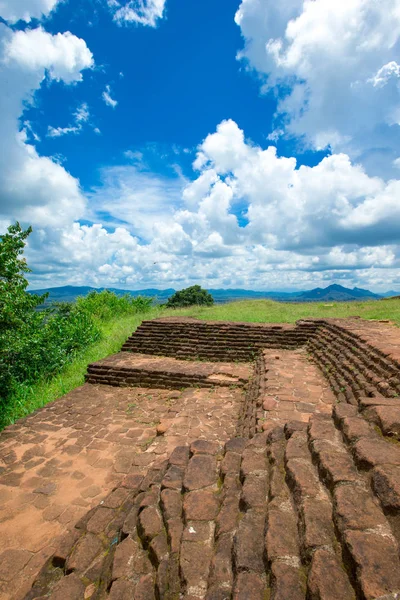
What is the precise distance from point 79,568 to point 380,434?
2.80 meters

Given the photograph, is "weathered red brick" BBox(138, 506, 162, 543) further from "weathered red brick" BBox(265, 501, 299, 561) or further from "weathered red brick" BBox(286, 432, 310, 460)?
"weathered red brick" BBox(286, 432, 310, 460)

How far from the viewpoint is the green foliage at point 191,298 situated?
115 feet

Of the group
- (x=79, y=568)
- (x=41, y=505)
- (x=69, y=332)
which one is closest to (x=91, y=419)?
(x=41, y=505)

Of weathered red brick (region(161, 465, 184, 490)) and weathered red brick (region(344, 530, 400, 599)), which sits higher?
weathered red brick (region(344, 530, 400, 599))

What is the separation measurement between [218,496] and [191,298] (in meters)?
32.8

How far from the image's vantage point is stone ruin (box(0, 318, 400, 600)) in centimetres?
162

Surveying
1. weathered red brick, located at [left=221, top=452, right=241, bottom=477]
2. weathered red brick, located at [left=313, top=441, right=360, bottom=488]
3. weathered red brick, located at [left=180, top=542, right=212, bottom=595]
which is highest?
weathered red brick, located at [left=313, top=441, right=360, bottom=488]

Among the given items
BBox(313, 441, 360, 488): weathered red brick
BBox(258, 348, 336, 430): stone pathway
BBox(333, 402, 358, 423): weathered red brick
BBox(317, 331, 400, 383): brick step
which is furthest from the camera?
BBox(317, 331, 400, 383): brick step

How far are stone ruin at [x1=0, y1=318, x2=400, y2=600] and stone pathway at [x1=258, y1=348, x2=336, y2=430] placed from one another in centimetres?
4

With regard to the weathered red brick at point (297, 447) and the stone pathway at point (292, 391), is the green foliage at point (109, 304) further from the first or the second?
the weathered red brick at point (297, 447)

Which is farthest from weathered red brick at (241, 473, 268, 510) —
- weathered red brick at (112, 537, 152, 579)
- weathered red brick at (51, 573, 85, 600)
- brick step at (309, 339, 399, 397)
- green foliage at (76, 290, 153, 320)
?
green foliage at (76, 290, 153, 320)

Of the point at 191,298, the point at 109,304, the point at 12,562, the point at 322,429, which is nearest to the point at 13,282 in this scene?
the point at 12,562

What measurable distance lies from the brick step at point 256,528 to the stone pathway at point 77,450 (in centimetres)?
71

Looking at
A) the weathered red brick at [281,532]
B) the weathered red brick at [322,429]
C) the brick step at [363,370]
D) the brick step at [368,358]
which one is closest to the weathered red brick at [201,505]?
the weathered red brick at [281,532]
